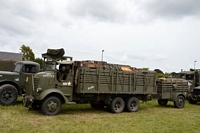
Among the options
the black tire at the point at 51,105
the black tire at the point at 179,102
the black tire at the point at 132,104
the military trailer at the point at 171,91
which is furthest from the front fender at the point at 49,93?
the black tire at the point at 179,102

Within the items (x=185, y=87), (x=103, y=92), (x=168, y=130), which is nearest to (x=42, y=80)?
(x=103, y=92)

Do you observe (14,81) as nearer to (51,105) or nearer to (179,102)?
(51,105)

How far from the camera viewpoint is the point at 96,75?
31.1 ft

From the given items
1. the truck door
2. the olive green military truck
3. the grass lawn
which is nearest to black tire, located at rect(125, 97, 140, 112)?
the grass lawn

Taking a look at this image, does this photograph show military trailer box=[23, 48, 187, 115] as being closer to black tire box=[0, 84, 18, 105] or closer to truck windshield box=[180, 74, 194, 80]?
black tire box=[0, 84, 18, 105]

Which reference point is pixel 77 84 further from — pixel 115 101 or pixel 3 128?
pixel 3 128

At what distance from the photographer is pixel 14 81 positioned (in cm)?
1096

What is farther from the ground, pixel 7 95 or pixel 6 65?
pixel 6 65

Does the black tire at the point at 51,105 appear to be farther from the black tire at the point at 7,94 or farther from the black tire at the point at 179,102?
the black tire at the point at 179,102

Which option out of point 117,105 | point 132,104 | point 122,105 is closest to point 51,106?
point 117,105

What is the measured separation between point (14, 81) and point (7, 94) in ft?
2.75

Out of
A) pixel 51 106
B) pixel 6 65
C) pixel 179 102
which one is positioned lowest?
pixel 179 102

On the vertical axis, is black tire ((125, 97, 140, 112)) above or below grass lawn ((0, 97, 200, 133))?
above

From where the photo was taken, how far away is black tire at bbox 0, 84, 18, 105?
10.2 m
